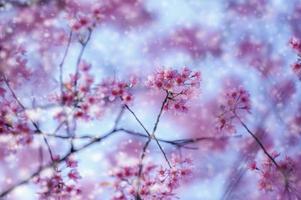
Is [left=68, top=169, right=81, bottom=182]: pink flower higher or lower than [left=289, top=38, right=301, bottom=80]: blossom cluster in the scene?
lower

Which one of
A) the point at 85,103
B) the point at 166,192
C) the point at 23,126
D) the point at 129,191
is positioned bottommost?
the point at 129,191

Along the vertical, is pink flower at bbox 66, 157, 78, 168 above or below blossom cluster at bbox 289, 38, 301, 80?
below

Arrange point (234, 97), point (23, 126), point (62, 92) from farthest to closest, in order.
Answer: point (234, 97)
point (23, 126)
point (62, 92)

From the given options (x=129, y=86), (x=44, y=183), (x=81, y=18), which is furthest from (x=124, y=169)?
(x=81, y=18)

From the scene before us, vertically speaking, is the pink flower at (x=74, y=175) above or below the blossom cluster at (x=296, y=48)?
below

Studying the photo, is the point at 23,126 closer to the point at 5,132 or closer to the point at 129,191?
the point at 5,132

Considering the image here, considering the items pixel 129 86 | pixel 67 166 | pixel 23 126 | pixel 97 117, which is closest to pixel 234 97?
pixel 129 86

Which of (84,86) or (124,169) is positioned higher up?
(84,86)

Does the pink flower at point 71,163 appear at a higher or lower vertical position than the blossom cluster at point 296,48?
lower

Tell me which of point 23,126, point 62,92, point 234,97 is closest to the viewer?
point 62,92

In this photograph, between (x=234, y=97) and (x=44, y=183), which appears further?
(x=234, y=97)
